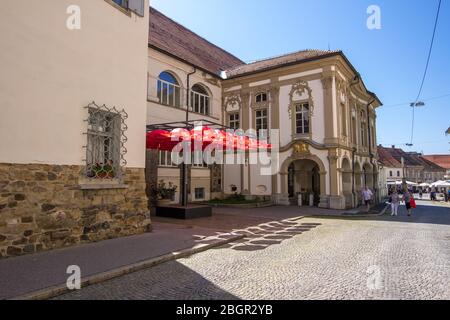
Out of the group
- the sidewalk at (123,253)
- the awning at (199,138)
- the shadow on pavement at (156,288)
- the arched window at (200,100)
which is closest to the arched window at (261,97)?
the arched window at (200,100)

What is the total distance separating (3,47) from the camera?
6086 mm

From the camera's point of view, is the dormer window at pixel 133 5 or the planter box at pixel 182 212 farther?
the planter box at pixel 182 212

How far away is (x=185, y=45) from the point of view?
22.2 m

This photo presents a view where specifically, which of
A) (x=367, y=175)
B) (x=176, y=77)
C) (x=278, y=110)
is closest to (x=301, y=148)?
(x=278, y=110)

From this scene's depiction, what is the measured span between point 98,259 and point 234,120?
17.4 metres

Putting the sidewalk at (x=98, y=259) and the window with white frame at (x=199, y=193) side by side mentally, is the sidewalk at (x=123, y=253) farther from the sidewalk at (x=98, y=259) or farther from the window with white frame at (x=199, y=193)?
the window with white frame at (x=199, y=193)

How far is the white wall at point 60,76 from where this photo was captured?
6.20m

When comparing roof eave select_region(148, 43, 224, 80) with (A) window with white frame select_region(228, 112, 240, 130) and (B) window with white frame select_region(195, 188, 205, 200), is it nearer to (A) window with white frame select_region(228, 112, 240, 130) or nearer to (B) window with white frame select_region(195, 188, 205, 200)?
(A) window with white frame select_region(228, 112, 240, 130)

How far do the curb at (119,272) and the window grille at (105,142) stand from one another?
2.99m

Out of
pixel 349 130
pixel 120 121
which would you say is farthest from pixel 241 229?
pixel 349 130

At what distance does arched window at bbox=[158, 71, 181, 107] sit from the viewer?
1752 centimetres

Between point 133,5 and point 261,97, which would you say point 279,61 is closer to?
point 261,97

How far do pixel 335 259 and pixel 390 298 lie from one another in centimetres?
227
